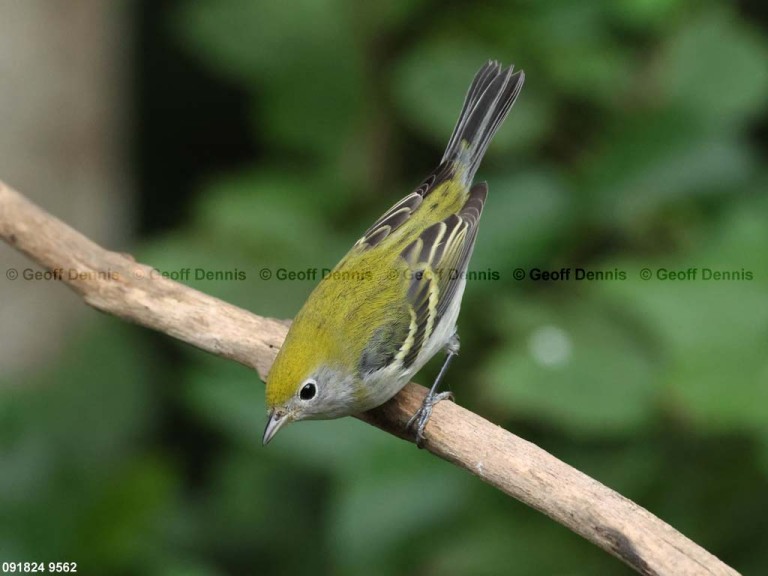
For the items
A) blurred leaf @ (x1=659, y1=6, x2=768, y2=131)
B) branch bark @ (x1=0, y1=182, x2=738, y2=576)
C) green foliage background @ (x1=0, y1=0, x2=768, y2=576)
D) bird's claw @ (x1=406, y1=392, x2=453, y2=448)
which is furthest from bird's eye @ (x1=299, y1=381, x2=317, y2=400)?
blurred leaf @ (x1=659, y1=6, x2=768, y2=131)

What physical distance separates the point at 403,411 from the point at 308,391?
366 mm

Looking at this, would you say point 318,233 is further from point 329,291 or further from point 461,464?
point 461,464

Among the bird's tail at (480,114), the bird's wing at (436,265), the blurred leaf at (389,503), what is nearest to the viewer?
the bird's wing at (436,265)

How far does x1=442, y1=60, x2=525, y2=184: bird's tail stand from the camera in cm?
410

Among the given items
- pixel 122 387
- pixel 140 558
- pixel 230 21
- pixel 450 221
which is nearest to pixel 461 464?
pixel 450 221

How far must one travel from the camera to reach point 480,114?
4121 millimetres

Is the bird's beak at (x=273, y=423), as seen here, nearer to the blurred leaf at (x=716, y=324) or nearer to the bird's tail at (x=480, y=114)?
the blurred leaf at (x=716, y=324)

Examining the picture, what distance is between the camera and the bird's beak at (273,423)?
309 cm

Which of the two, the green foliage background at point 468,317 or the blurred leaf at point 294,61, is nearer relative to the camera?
the green foliage background at point 468,317

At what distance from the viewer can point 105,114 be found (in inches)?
209

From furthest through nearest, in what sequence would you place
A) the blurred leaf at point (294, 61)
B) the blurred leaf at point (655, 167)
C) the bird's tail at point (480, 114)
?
the blurred leaf at point (294, 61)
the blurred leaf at point (655, 167)
the bird's tail at point (480, 114)

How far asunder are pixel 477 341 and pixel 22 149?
Result: 2.56m

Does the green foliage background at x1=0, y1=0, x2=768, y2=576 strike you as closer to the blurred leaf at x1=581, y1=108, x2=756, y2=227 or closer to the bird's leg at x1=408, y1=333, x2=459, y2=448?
the blurred leaf at x1=581, y1=108, x2=756, y2=227

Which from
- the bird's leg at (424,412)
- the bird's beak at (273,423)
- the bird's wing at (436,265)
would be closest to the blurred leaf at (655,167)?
the bird's wing at (436,265)
